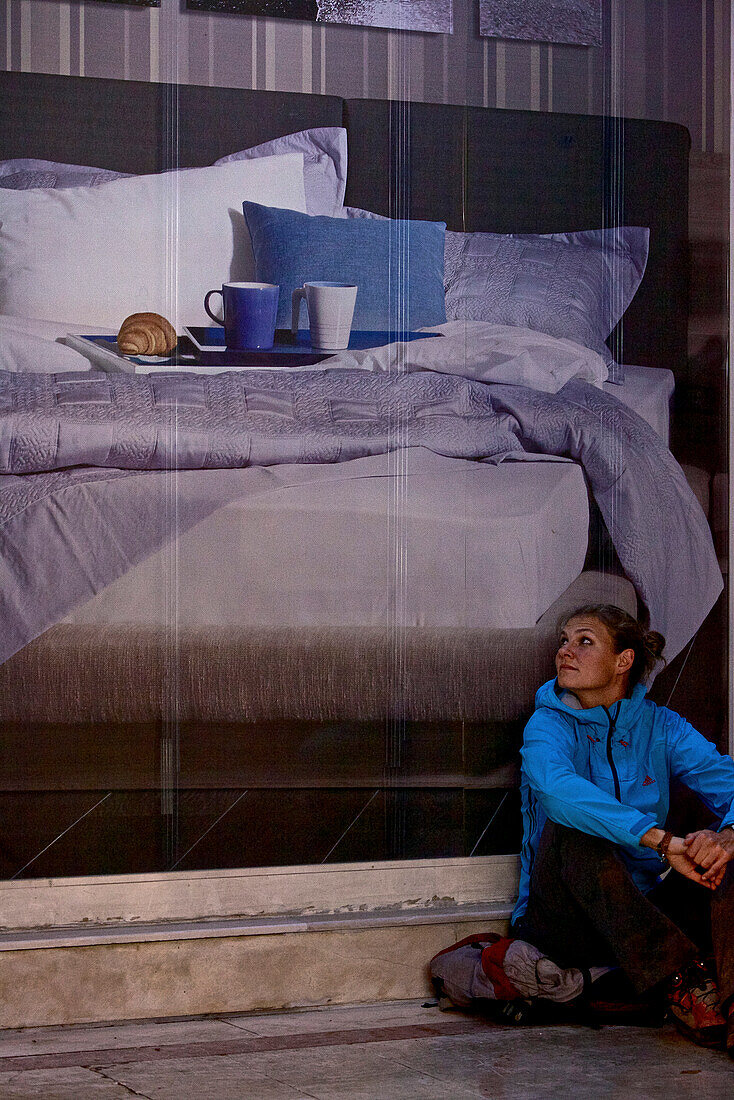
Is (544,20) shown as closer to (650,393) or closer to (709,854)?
(650,393)

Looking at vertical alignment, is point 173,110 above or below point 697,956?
above

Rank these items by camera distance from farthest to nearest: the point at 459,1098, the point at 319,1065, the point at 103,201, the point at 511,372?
the point at 511,372 < the point at 103,201 < the point at 319,1065 < the point at 459,1098

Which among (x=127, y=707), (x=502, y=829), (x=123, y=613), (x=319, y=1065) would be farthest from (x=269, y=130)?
(x=319, y=1065)

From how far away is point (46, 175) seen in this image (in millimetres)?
2299

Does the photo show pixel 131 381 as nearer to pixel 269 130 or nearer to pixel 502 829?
pixel 269 130

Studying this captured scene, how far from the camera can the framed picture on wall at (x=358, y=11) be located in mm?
2396

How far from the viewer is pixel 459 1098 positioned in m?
1.97

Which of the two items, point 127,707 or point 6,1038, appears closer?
point 6,1038

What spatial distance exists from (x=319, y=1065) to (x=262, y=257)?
1.42 metres

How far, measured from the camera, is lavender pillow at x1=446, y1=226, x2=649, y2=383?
2.52 m

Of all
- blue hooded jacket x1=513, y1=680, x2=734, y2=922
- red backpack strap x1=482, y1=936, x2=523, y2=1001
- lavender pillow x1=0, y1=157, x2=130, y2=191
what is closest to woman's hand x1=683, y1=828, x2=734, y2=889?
blue hooded jacket x1=513, y1=680, x2=734, y2=922

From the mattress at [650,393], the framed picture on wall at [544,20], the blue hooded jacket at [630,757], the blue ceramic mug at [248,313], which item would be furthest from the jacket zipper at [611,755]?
the framed picture on wall at [544,20]

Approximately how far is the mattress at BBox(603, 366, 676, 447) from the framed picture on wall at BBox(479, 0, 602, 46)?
0.66 m

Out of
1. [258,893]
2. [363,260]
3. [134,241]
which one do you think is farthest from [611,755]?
[134,241]
